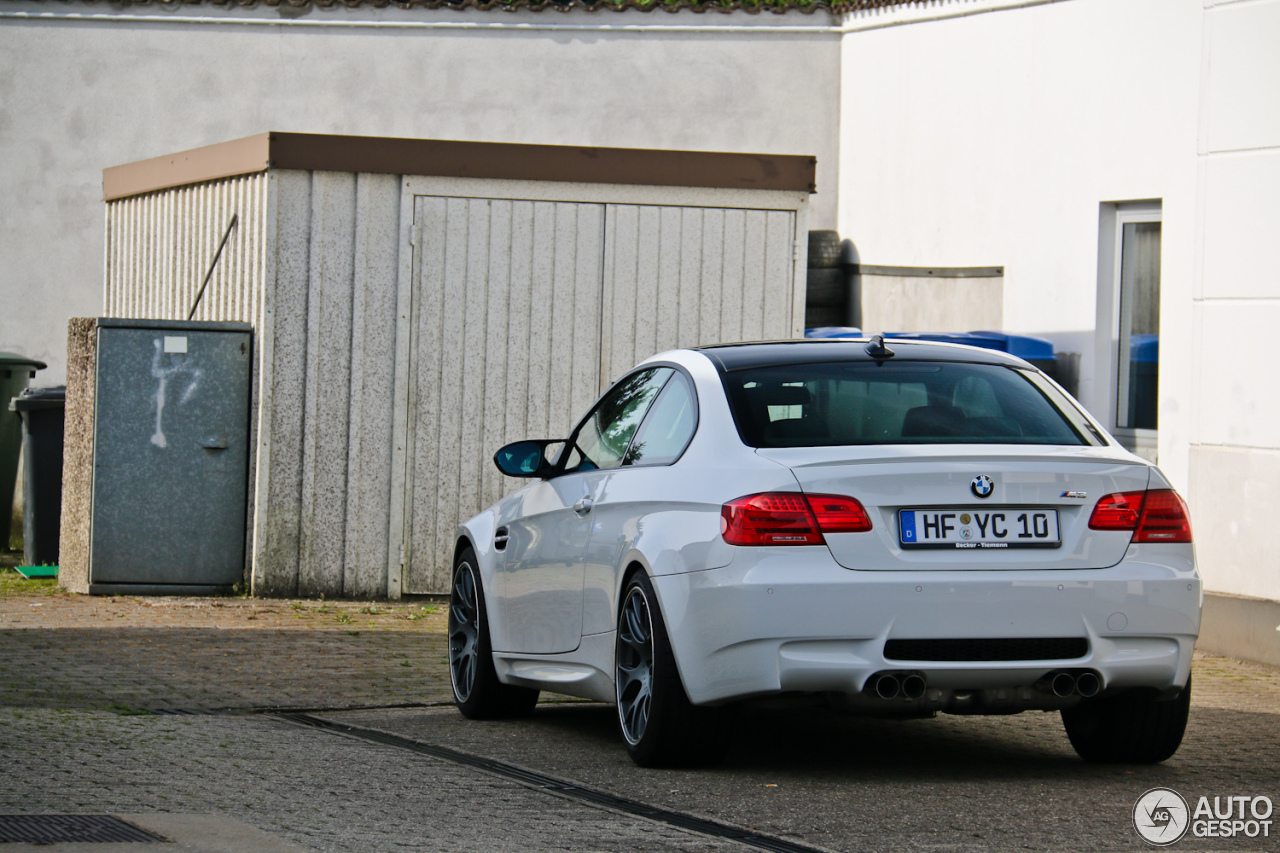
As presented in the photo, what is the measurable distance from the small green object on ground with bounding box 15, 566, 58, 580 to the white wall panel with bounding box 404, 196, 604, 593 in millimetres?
2842

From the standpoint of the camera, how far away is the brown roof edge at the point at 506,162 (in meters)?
12.1

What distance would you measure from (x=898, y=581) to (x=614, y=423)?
1914 mm

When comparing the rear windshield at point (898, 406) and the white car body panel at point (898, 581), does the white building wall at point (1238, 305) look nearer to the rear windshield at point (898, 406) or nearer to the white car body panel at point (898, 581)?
the rear windshield at point (898, 406)

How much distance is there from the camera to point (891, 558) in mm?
5809

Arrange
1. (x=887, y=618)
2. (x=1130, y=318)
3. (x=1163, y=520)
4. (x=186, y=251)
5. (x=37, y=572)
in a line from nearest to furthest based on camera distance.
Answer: (x=887, y=618) → (x=1163, y=520) → (x=1130, y=318) → (x=37, y=572) → (x=186, y=251)

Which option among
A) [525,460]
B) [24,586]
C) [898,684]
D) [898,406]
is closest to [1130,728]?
[898,684]

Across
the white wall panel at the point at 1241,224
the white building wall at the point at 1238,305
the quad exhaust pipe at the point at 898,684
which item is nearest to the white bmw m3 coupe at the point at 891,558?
the quad exhaust pipe at the point at 898,684

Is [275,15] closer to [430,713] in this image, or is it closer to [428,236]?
[428,236]

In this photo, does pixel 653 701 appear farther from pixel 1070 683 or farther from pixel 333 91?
pixel 333 91

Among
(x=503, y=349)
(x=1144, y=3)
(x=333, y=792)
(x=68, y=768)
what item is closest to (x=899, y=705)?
(x=333, y=792)

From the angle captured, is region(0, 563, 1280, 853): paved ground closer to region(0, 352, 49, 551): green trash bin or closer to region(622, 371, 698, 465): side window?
region(622, 371, 698, 465): side window

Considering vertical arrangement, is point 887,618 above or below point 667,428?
below

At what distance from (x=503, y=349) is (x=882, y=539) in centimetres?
696

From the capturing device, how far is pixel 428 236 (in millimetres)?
12336
